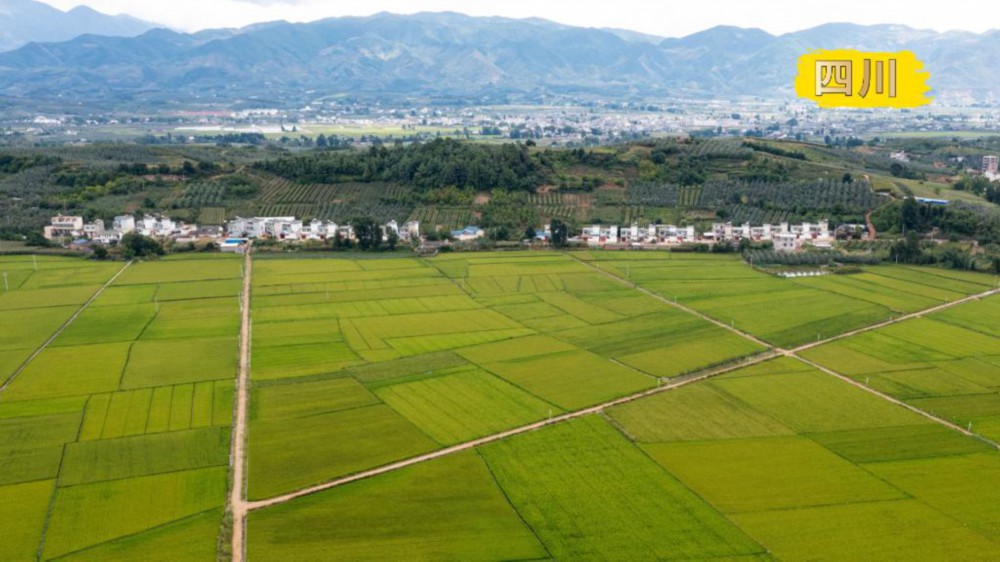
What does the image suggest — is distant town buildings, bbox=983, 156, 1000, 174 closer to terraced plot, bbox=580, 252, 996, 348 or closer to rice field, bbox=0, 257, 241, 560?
terraced plot, bbox=580, 252, 996, 348

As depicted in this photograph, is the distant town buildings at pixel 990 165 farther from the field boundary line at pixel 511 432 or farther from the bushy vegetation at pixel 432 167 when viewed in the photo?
the field boundary line at pixel 511 432

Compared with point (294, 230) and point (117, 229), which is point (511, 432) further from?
point (117, 229)

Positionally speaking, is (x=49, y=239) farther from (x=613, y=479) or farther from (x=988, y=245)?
(x=988, y=245)

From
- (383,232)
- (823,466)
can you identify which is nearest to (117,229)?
(383,232)

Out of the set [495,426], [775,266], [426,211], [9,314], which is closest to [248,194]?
[426,211]

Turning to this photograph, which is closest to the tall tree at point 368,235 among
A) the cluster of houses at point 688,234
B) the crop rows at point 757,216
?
the cluster of houses at point 688,234

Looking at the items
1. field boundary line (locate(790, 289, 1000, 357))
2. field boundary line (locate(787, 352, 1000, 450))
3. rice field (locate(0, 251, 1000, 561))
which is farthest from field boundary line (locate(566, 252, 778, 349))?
field boundary line (locate(787, 352, 1000, 450))
